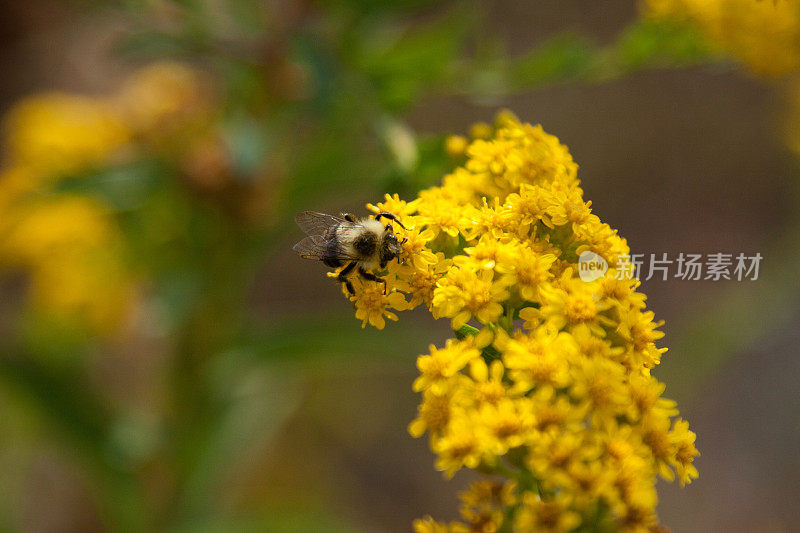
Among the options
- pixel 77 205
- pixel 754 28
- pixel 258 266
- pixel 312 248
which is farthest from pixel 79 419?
pixel 754 28

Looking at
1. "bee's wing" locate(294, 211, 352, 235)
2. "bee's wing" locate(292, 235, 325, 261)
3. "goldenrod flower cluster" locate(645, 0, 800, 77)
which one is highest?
"goldenrod flower cluster" locate(645, 0, 800, 77)

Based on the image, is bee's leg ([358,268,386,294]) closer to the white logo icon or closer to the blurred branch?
the white logo icon

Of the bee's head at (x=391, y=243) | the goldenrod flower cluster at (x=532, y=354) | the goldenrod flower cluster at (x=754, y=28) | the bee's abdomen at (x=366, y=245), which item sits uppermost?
the goldenrod flower cluster at (x=754, y=28)

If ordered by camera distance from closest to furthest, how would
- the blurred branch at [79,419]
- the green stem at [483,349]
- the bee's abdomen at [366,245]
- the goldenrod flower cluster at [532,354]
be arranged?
1. the goldenrod flower cluster at [532,354]
2. the green stem at [483,349]
3. the bee's abdomen at [366,245]
4. the blurred branch at [79,419]

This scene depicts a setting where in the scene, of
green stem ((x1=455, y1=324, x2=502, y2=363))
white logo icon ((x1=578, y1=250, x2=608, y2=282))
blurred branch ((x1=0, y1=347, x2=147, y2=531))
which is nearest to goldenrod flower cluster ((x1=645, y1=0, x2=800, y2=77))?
white logo icon ((x1=578, y1=250, x2=608, y2=282))

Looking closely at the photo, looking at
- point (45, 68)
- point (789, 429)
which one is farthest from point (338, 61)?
point (45, 68)

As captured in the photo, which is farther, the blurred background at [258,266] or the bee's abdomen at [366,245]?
the blurred background at [258,266]

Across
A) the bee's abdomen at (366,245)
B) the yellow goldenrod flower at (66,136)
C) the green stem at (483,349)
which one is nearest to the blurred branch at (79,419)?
the yellow goldenrod flower at (66,136)

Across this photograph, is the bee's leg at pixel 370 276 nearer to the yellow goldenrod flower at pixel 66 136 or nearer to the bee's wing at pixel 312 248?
the bee's wing at pixel 312 248
